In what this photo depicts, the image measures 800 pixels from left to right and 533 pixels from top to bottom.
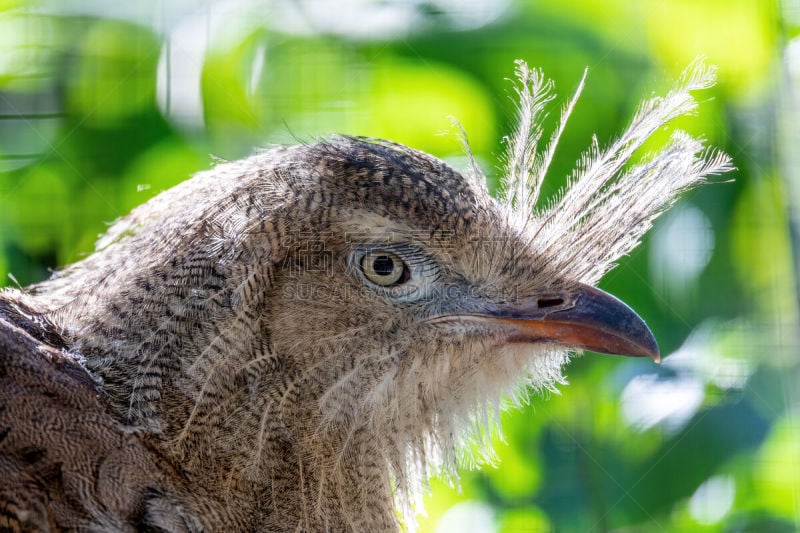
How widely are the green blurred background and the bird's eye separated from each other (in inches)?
38.8

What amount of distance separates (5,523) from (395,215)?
825 millimetres

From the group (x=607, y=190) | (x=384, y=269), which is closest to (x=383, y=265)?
(x=384, y=269)

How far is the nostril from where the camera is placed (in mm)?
1829

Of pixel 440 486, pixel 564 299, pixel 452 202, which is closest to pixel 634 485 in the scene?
pixel 440 486

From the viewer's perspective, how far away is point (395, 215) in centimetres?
172

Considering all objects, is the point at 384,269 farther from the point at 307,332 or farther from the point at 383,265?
the point at 307,332

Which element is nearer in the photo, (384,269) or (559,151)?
(384,269)

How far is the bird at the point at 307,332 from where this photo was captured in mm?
1512

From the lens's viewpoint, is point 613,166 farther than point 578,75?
No

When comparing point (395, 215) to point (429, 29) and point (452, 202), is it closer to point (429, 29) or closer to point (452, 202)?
point (452, 202)

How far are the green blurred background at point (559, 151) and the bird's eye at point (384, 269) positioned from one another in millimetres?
984

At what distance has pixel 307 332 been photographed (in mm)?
1687

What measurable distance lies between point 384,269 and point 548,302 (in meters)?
0.34

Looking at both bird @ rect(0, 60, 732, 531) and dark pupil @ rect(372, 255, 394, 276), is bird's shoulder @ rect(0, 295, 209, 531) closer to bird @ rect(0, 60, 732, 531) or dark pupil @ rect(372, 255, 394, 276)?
bird @ rect(0, 60, 732, 531)
